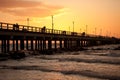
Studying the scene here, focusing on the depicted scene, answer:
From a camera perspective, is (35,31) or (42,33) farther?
(42,33)

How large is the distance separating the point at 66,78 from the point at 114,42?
138 meters

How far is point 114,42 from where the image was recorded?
156 metres

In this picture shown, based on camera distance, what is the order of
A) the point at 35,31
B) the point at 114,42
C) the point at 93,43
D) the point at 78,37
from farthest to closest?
the point at 114,42 → the point at 93,43 → the point at 78,37 → the point at 35,31

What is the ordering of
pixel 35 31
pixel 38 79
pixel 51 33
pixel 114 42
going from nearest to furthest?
pixel 38 79
pixel 35 31
pixel 51 33
pixel 114 42

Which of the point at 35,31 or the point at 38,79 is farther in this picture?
the point at 35,31

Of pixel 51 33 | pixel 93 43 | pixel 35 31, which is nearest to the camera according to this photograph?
pixel 35 31

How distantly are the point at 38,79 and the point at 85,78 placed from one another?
3.66 m

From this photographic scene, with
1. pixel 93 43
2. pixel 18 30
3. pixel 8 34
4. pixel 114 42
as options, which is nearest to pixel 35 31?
pixel 18 30

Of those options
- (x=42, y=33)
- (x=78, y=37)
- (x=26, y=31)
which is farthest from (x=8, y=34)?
(x=78, y=37)

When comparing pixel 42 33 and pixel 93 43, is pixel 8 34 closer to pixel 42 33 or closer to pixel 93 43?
pixel 42 33

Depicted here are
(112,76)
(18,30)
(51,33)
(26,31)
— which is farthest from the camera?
(51,33)

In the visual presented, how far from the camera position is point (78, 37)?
90.8 m

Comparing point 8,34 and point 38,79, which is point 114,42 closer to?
point 8,34

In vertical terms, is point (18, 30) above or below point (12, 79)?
above
